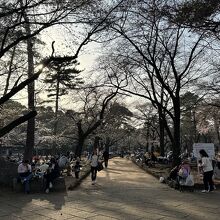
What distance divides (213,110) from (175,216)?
86.0 ft

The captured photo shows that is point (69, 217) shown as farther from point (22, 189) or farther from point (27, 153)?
point (27, 153)

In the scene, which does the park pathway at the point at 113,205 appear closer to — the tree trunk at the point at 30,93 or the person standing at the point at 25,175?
the person standing at the point at 25,175

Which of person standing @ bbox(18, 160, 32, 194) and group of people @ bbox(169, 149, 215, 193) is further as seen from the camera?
A: group of people @ bbox(169, 149, 215, 193)

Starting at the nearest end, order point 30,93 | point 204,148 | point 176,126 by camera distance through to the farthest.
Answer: point 176,126 → point 30,93 → point 204,148

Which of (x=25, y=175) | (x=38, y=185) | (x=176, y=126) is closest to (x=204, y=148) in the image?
(x=176, y=126)

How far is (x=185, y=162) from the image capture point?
14.6m

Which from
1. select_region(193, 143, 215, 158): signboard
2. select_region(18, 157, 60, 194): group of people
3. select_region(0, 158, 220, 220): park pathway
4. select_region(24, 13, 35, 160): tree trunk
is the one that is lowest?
select_region(0, 158, 220, 220): park pathway

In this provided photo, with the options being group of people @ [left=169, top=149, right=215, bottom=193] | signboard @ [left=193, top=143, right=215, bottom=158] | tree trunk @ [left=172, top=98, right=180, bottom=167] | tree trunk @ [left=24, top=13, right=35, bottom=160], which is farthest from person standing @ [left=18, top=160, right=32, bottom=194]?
signboard @ [left=193, top=143, right=215, bottom=158]

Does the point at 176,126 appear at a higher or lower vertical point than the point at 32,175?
higher

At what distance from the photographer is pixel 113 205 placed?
35.1 feet

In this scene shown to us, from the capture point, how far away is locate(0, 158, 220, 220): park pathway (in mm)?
9203

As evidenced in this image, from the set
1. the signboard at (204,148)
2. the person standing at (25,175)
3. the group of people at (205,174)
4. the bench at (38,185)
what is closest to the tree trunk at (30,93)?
the person standing at (25,175)

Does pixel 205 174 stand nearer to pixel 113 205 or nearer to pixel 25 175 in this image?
pixel 113 205

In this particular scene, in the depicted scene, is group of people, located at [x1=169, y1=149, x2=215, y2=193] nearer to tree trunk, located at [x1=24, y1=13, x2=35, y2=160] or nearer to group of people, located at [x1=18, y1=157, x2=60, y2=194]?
group of people, located at [x1=18, y1=157, x2=60, y2=194]
